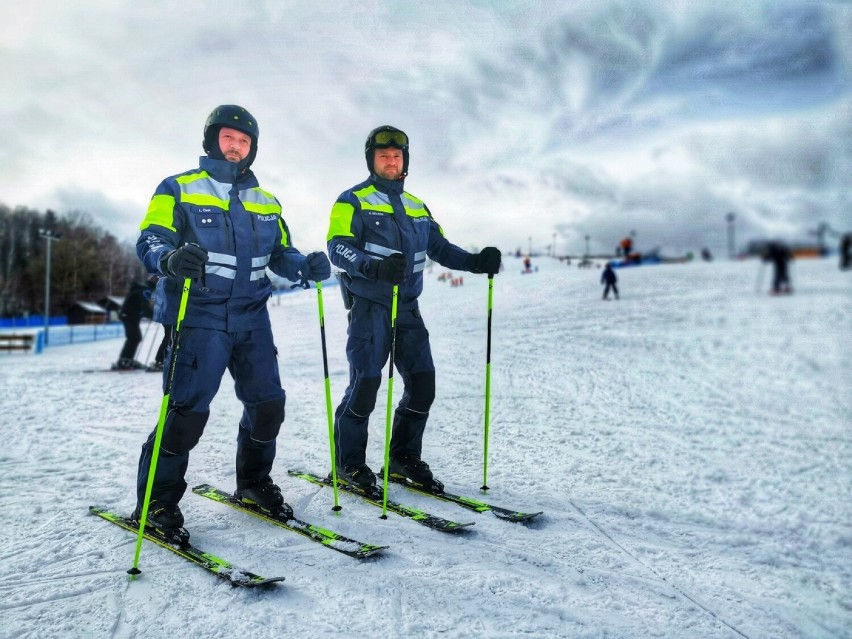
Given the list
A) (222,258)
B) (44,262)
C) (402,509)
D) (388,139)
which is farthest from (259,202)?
(44,262)

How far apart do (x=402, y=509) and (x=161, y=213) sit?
1679mm

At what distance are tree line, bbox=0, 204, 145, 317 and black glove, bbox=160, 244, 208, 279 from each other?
46.9 ft

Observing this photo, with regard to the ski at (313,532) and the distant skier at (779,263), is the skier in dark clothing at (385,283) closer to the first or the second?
the ski at (313,532)

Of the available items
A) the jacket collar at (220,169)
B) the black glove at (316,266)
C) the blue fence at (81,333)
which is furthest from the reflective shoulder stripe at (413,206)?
the blue fence at (81,333)

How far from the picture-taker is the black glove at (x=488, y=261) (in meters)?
3.06

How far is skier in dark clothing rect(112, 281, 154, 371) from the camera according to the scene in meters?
8.29

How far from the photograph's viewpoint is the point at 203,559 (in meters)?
2.34

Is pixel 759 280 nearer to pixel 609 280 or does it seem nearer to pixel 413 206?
pixel 413 206

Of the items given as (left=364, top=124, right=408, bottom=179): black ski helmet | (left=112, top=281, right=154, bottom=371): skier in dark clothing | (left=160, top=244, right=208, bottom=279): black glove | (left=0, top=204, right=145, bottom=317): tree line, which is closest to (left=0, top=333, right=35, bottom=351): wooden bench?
(left=0, top=204, right=145, bottom=317): tree line

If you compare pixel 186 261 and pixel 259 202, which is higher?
pixel 259 202

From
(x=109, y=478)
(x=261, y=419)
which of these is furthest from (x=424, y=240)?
(x=109, y=478)

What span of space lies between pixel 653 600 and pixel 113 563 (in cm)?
202

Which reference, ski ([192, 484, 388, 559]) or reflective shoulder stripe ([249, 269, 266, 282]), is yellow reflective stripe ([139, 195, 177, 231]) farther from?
ski ([192, 484, 388, 559])

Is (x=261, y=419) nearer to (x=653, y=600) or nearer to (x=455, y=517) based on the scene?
(x=455, y=517)
